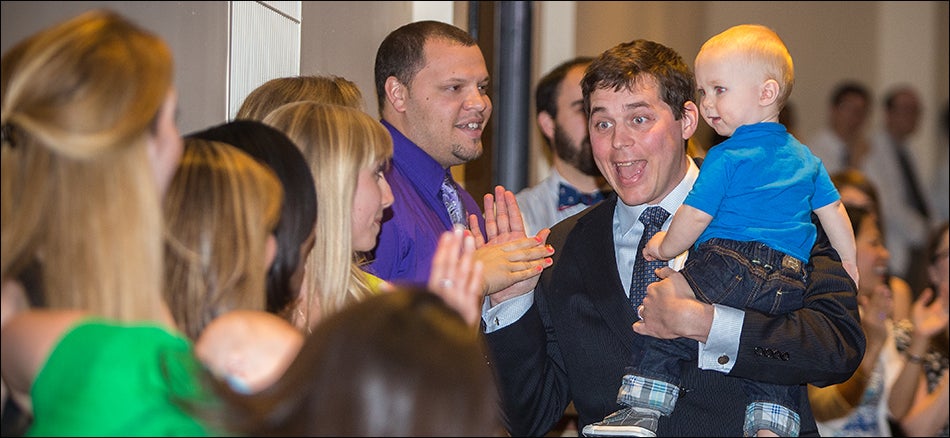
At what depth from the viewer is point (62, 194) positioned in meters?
1.85

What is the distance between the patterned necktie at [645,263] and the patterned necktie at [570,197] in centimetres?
185

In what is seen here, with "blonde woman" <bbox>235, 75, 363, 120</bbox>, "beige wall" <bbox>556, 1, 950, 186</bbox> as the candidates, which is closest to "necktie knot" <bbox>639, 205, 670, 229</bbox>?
"blonde woman" <bbox>235, 75, 363, 120</bbox>

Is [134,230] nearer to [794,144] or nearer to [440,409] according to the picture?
[440,409]

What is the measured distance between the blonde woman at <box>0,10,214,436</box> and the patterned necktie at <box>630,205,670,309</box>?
144cm

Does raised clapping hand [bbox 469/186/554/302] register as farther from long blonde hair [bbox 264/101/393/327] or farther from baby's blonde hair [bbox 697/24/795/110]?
baby's blonde hair [bbox 697/24/795/110]

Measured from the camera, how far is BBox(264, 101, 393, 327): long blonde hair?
252 centimetres

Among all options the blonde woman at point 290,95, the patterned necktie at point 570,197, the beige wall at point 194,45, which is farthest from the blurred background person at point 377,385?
the patterned necktie at point 570,197

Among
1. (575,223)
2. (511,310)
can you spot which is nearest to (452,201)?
(575,223)

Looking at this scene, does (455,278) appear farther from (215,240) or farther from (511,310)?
(511,310)

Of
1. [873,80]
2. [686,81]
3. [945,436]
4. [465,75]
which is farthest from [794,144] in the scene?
[873,80]

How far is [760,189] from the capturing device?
9.30 feet

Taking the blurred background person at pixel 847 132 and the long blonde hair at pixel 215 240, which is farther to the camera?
the blurred background person at pixel 847 132

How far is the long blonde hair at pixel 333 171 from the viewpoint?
252 cm

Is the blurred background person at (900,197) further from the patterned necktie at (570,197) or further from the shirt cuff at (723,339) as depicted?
the shirt cuff at (723,339)
